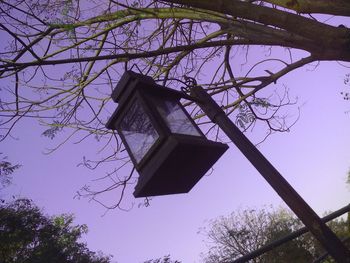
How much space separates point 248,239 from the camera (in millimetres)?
29922

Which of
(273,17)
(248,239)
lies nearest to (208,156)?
(273,17)

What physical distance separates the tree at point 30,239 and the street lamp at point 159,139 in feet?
48.9

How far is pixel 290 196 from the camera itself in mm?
1491

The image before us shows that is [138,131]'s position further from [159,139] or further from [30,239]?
[30,239]

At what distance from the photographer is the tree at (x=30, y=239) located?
48.4ft

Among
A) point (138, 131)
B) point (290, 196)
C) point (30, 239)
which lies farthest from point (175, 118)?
point (30, 239)

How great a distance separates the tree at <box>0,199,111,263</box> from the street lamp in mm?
14899

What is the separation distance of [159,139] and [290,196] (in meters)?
0.64

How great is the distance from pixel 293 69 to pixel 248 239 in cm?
2841

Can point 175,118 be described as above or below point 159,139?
above

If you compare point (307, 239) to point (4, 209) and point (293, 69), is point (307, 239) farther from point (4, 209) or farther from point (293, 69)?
point (293, 69)

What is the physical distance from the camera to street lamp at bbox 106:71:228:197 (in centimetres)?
150

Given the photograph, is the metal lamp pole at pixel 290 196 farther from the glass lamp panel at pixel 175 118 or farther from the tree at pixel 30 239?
the tree at pixel 30 239

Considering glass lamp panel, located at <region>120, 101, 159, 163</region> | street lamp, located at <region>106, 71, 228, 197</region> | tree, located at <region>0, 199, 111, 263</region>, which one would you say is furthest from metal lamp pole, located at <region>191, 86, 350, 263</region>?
tree, located at <region>0, 199, 111, 263</region>
